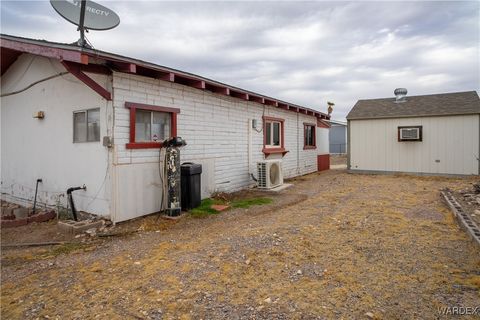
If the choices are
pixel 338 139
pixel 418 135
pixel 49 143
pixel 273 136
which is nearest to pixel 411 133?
pixel 418 135

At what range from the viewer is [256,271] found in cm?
320

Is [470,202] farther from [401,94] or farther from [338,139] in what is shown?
[338,139]

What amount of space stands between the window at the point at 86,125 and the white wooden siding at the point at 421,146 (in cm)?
1139

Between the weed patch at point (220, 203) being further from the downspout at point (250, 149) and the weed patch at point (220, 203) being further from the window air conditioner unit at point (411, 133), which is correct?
the window air conditioner unit at point (411, 133)

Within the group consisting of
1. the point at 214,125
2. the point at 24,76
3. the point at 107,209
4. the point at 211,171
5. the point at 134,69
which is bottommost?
the point at 107,209

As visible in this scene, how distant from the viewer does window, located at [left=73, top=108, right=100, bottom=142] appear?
5.46m

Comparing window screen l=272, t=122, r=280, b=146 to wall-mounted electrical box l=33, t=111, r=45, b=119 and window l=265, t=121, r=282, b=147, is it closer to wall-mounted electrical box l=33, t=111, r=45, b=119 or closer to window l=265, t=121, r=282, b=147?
window l=265, t=121, r=282, b=147

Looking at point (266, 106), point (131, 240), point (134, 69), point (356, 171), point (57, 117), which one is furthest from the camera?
point (356, 171)

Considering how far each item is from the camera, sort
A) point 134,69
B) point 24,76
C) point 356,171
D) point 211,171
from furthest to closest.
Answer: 1. point 356,171
2. point 211,171
3. point 24,76
4. point 134,69

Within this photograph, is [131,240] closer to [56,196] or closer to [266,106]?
[56,196]

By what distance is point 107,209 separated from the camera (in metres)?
5.31

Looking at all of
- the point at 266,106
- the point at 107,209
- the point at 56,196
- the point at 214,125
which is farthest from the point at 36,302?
the point at 266,106

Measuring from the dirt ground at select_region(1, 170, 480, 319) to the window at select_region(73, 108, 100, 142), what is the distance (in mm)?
1904

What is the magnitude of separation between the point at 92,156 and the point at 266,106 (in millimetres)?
6401
